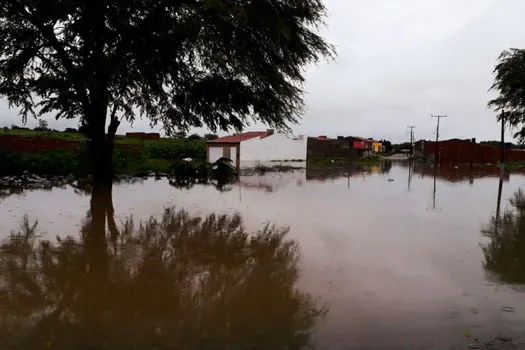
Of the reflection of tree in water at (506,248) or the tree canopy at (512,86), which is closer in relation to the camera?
the reflection of tree in water at (506,248)

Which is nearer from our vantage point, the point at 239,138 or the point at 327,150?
the point at 239,138

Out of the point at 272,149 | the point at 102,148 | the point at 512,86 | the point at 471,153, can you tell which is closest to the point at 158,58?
the point at 102,148

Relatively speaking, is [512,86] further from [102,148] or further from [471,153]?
[471,153]

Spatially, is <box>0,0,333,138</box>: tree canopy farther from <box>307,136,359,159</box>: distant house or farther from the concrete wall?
<box>307,136,359,159</box>: distant house

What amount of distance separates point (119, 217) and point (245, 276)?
6.16m

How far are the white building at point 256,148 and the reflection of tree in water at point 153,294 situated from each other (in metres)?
40.4

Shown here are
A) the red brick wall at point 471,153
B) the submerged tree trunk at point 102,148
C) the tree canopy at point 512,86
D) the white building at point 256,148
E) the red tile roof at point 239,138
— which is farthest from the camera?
the red brick wall at point 471,153

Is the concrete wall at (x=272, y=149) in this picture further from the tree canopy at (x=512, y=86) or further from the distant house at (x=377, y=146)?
the distant house at (x=377, y=146)

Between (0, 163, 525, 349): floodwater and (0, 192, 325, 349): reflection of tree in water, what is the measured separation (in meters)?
0.02

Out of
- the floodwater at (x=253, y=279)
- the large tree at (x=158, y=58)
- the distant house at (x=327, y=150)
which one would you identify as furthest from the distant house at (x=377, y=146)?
the floodwater at (x=253, y=279)

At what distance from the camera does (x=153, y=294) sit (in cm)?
596

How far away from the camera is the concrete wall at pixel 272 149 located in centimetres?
5581

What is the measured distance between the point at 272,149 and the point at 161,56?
151 feet

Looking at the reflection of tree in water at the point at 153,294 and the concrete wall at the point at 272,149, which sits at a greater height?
the concrete wall at the point at 272,149
